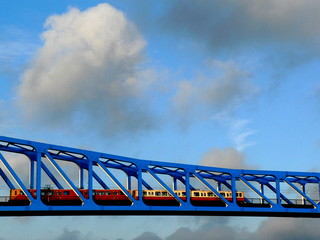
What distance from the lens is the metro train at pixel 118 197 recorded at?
95.6 meters

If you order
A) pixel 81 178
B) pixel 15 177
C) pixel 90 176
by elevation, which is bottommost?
pixel 15 177

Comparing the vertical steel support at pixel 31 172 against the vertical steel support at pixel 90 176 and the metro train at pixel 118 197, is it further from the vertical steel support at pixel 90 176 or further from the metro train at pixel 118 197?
the vertical steel support at pixel 90 176

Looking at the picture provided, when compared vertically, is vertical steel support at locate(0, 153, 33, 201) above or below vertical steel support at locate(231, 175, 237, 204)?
below

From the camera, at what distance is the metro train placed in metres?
95.6

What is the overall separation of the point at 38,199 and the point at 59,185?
24.4ft

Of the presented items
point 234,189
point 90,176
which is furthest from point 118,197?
point 234,189

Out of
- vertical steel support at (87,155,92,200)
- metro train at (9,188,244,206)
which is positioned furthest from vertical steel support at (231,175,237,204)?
vertical steel support at (87,155,92,200)

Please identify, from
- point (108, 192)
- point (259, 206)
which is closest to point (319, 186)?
point (259, 206)

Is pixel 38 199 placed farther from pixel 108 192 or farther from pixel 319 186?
pixel 319 186

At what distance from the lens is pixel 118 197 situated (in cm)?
10138

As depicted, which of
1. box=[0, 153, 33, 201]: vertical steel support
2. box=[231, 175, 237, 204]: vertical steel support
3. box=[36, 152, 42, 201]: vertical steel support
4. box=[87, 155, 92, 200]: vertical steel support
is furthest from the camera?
box=[231, 175, 237, 204]: vertical steel support

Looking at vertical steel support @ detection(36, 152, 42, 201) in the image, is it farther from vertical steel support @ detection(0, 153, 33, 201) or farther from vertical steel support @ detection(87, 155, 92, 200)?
vertical steel support @ detection(87, 155, 92, 200)

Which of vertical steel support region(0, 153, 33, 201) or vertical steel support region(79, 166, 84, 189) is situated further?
vertical steel support region(79, 166, 84, 189)

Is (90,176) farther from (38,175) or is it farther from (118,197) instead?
(38,175)
